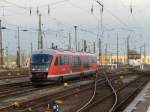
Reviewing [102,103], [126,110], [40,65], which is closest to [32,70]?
[40,65]

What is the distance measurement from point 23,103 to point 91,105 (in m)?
3.38

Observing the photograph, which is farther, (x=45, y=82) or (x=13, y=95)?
(x=45, y=82)

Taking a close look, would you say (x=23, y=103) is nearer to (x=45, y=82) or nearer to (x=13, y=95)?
(x=13, y=95)

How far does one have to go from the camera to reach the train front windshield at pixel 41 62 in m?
36.6

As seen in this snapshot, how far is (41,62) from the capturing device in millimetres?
36781

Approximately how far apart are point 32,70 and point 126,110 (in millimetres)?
16653

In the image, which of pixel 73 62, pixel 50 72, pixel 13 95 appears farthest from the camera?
pixel 73 62

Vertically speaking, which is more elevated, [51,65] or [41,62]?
[41,62]

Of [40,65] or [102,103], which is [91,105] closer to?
[102,103]

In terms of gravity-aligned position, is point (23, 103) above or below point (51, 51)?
below

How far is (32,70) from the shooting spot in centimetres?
3688

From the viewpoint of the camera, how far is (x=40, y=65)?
3672 centimetres

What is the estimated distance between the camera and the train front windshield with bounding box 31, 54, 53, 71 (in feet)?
120

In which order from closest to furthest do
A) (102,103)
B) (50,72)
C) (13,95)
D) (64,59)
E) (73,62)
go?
(102,103)
(13,95)
(50,72)
(64,59)
(73,62)
